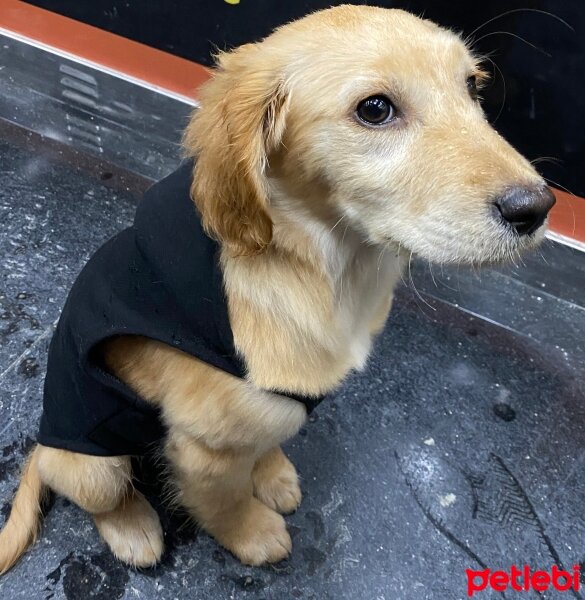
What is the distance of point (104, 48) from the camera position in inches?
89.4

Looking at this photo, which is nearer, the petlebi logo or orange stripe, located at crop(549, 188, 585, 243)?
the petlebi logo

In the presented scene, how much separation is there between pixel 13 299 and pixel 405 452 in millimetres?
1129

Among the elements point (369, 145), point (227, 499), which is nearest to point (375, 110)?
point (369, 145)

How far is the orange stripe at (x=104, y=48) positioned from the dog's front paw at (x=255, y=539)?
4.49ft

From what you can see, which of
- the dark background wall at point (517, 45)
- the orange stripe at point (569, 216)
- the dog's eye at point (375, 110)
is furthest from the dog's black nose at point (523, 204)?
the orange stripe at point (569, 216)

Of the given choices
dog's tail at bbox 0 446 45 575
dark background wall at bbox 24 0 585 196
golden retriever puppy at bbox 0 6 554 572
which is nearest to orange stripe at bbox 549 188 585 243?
dark background wall at bbox 24 0 585 196

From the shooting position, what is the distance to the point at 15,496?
144 centimetres

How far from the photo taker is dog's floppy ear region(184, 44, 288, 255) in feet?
2.94

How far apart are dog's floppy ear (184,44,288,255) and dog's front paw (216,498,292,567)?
0.69 meters

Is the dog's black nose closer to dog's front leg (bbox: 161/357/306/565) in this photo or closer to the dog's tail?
dog's front leg (bbox: 161/357/306/565)

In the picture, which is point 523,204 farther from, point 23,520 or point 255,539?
point 23,520

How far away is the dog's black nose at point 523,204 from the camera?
0.85m

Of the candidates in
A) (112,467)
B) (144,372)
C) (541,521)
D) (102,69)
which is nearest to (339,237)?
(144,372)

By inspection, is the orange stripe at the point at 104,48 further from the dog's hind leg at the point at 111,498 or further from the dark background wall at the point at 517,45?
the dog's hind leg at the point at 111,498
